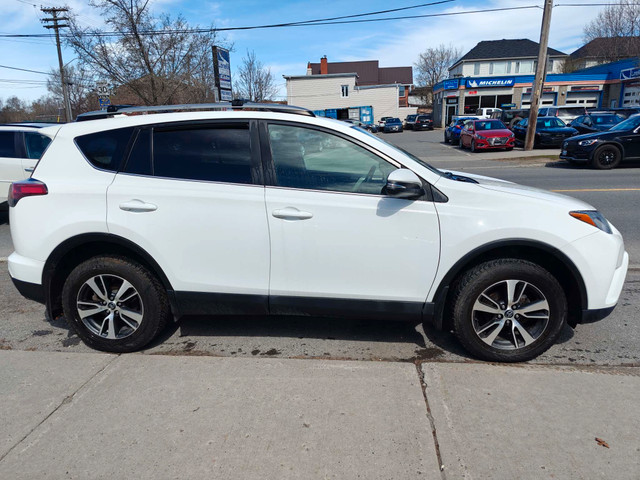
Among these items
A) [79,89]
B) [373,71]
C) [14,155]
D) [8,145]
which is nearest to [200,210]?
[14,155]

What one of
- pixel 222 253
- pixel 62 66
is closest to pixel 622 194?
pixel 222 253

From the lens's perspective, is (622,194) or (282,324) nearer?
(282,324)

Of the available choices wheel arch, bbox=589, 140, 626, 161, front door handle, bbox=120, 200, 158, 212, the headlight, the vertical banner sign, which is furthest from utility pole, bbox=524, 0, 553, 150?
front door handle, bbox=120, 200, 158, 212

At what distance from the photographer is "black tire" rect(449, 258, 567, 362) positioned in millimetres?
3082

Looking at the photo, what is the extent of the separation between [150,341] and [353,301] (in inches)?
64.1

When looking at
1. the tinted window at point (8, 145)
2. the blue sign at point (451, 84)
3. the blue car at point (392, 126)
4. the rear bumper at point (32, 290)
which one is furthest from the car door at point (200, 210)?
the blue sign at point (451, 84)

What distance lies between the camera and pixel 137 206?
3.23 metres

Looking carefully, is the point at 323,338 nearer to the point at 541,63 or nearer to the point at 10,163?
the point at 10,163

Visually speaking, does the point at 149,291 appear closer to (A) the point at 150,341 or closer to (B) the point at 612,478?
(A) the point at 150,341

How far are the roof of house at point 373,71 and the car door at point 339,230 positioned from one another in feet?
240

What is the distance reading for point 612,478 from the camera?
215 centimetres

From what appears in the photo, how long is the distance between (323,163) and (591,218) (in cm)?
192

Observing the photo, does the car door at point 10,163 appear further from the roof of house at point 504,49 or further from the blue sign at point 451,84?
the roof of house at point 504,49

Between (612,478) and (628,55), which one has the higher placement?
(628,55)
